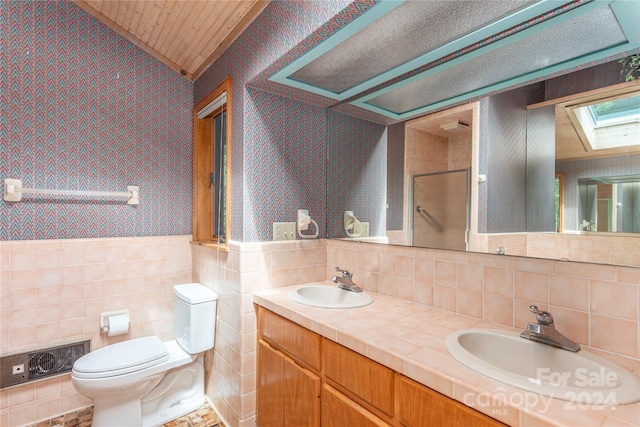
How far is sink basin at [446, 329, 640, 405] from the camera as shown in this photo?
773 millimetres

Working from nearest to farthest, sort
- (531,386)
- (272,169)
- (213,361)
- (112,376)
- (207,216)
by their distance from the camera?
(531,386) → (112,376) → (272,169) → (213,361) → (207,216)

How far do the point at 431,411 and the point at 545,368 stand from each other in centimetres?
45

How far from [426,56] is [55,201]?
240cm

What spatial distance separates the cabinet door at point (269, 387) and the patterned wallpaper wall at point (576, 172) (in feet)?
4.63

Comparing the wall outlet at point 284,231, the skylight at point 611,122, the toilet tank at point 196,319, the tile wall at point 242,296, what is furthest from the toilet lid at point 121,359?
the skylight at point 611,122

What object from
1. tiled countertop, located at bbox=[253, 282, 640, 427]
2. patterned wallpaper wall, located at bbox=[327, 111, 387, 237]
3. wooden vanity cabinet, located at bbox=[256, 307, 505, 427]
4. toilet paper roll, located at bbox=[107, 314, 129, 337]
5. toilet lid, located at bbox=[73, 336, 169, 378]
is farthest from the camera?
toilet paper roll, located at bbox=[107, 314, 129, 337]

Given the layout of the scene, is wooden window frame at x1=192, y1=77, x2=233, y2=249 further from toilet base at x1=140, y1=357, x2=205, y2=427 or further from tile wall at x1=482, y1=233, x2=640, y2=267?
tile wall at x1=482, y1=233, x2=640, y2=267

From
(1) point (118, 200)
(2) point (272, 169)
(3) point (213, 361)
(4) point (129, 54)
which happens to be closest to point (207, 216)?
(1) point (118, 200)

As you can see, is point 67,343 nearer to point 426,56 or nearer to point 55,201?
point 55,201

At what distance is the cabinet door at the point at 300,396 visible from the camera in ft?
4.44

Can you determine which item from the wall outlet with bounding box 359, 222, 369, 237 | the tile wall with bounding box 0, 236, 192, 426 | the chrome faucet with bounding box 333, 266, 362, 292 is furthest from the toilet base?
the wall outlet with bounding box 359, 222, 369, 237

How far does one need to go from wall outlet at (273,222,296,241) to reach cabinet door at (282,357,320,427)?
0.73 meters

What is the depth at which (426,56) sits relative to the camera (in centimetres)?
152

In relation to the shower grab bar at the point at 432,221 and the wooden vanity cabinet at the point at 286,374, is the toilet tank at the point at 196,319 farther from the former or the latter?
the shower grab bar at the point at 432,221
